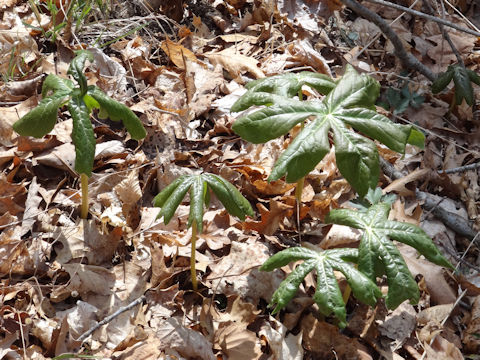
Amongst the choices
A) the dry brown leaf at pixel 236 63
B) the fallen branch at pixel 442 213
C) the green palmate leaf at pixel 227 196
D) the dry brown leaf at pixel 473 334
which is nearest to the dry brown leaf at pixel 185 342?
the green palmate leaf at pixel 227 196

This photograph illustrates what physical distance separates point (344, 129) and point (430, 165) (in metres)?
1.47

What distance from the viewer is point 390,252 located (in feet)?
6.70

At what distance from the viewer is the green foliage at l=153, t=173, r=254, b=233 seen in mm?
2062

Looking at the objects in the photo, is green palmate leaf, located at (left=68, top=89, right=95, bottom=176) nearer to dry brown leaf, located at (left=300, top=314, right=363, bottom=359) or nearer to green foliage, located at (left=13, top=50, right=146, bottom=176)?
green foliage, located at (left=13, top=50, right=146, bottom=176)

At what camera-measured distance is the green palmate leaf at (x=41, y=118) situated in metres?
2.14

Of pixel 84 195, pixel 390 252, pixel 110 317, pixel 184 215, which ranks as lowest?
pixel 110 317

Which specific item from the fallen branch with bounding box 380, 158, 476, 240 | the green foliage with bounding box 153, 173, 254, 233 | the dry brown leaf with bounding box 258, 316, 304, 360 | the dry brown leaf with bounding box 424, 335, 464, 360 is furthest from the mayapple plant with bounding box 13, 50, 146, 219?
the dry brown leaf with bounding box 424, 335, 464, 360

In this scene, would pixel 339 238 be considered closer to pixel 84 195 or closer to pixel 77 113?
pixel 84 195

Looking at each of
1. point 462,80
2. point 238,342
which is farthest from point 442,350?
point 462,80

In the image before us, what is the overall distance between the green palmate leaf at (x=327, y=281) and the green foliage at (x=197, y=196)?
0.28 m

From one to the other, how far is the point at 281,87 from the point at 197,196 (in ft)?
2.27

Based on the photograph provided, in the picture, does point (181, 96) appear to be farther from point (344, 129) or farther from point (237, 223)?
point (344, 129)

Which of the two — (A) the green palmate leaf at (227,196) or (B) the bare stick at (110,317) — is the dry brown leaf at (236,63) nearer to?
(A) the green palmate leaf at (227,196)

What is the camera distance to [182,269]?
250cm
